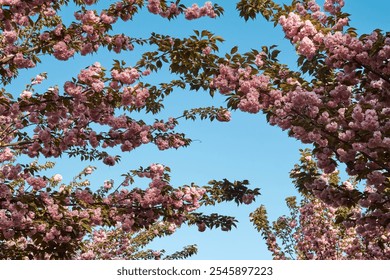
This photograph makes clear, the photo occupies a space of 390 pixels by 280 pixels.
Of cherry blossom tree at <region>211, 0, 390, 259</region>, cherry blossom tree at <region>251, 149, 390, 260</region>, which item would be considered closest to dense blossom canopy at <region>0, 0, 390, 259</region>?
cherry blossom tree at <region>211, 0, 390, 259</region>

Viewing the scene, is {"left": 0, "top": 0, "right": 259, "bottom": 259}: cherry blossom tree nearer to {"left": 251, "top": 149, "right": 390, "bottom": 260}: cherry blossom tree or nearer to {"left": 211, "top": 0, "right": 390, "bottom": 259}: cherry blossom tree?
{"left": 211, "top": 0, "right": 390, "bottom": 259}: cherry blossom tree

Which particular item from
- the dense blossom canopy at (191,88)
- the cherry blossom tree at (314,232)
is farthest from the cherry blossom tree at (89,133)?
the cherry blossom tree at (314,232)

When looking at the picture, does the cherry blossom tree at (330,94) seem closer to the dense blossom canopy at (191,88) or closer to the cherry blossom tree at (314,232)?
the dense blossom canopy at (191,88)

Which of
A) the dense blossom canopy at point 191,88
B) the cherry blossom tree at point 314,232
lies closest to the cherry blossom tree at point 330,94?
the dense blossom canopy at point 191,88

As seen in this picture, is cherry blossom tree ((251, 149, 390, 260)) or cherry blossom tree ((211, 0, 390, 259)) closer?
cherry blossom tree ((211, 0, 390, 259))

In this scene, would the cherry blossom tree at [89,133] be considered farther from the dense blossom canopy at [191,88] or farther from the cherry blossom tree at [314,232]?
the cherry blossom tree at [314,232]

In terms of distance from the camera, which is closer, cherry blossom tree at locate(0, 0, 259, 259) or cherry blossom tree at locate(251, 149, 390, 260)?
cherry blossom tree at locate(0, 0, 259, 259)

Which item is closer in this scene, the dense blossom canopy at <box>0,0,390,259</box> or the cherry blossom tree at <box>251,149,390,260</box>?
the dense blossom canopy at <box>0,0,390,259</box>

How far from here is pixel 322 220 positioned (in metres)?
14.0

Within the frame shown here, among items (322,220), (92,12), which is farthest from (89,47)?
(322,220)

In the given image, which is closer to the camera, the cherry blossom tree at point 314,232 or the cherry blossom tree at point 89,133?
the cherry blossom tree at point 89,133

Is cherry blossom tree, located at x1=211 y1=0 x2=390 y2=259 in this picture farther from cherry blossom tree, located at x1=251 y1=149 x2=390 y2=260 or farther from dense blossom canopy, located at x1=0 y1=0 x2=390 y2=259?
cherry blossom tree, located at x1=251 y1=149 x2=390 y2=260

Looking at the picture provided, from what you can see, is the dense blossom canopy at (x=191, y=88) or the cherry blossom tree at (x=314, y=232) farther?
the cherry blossom tree at (x=314, y=232)

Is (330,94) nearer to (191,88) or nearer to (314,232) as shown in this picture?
(191,88)
